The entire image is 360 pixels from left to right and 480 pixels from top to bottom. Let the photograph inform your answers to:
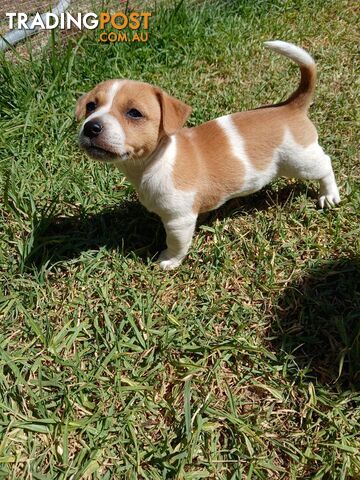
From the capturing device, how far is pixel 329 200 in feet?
11.2

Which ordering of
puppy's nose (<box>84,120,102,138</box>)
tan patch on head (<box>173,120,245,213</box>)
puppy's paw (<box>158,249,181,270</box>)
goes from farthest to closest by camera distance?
puppy's paw (<box>158,249,181,270</box>) → tan patch on head (<box>173,120,245,213</box>) → puppy's nose (<box>84,120,102,138</box>)

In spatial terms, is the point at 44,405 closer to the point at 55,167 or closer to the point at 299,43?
the point at 55,167

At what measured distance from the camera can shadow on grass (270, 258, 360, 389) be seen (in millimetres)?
2709

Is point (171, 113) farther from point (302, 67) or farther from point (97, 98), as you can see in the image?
point (302, 67)

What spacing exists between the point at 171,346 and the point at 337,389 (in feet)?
3.30

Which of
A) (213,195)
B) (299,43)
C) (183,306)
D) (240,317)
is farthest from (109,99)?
(299,43)

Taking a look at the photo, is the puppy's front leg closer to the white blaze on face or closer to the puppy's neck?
the puppy's neck

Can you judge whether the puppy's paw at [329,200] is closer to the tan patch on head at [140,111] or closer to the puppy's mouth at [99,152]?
the tan patch on head at [140,111]

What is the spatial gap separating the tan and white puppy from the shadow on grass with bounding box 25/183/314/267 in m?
0.30

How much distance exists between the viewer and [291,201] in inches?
138

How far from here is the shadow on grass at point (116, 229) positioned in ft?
10.8

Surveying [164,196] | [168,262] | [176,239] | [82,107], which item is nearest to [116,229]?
[168,262]

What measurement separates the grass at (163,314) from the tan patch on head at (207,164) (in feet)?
1.54

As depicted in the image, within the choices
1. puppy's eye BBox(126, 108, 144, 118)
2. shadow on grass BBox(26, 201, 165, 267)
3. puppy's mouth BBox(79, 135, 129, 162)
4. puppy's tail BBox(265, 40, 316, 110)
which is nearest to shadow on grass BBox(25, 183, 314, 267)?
shadow on grass BBox(26, 201, 165, 267)
